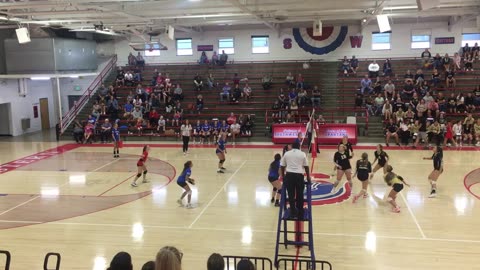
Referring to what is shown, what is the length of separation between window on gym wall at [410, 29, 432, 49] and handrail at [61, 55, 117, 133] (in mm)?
20157

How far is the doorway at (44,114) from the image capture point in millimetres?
31094

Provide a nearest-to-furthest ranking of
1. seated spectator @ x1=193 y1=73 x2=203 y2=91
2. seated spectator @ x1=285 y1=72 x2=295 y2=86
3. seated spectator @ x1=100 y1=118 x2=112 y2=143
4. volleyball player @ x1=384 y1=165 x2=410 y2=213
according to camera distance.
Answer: volleyball player @ x1=384 y1=165 x2=410 y2=213
seated spectator @ x1=100 y1=118 x2=112 y2=143
seated spectator @ x1=285 y1=72 x2=295 y2=86
seated spectator @ x1=193 y1=73 x2=203 y2=91

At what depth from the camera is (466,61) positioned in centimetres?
2625

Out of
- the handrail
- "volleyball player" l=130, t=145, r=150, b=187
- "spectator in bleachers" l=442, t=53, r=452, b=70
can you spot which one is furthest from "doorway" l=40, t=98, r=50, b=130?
"spectator in bleachers" l=442, t=53, r=452, b=70

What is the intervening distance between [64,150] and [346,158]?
15.1 meters

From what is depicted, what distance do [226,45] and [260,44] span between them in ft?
7.68

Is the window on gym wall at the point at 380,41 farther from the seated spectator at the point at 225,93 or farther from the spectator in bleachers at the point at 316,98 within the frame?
the seated spectator at the point at 225,93

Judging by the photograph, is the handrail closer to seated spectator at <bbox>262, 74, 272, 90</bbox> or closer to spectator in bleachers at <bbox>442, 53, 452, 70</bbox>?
seated spectator at <bbox>262, 74, 272, 90</bbox>

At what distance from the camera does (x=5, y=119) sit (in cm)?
2833

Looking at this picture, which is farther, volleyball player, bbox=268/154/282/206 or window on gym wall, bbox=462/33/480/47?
window on gym wall, bbox=462/33/480/47

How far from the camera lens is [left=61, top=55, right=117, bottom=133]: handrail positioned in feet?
89.3

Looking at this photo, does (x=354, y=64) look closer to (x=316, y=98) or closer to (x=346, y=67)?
(x=346, y=67)

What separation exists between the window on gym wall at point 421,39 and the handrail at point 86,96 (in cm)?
2016

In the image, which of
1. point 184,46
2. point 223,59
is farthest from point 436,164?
point 184,46
